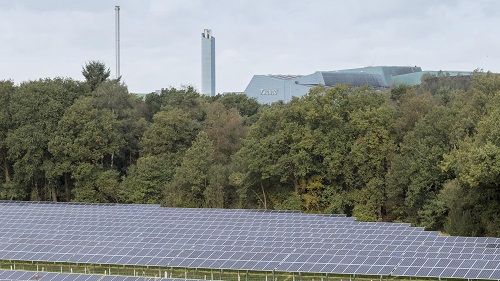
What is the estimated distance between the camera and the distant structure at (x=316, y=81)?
435 feet

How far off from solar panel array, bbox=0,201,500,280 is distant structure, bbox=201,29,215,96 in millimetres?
95325

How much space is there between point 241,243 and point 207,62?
123 metres

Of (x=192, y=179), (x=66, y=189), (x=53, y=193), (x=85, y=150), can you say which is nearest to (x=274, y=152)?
(x=192, y=179)

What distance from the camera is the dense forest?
65.2 meters

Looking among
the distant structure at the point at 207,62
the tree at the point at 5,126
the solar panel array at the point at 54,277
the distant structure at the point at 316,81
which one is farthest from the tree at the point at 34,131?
the distant structure at the point at 207,62

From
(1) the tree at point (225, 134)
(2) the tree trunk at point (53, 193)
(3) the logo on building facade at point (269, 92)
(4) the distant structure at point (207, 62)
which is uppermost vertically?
(4) the distant structure at point (207, 62)

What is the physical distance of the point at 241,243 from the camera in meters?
50.3

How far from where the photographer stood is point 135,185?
81.2 meters

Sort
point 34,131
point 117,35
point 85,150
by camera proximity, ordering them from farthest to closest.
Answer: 1. point 117,35
2. point 34,131
3. point 85,150

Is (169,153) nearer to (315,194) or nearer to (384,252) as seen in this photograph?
(315,194)

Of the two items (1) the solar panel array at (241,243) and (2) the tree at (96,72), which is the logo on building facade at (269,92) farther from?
(1) the solar panel array at (241,243)

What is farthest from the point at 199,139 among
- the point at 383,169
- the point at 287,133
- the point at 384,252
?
the point at 384,252

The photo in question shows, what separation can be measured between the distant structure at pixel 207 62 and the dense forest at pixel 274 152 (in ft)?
227

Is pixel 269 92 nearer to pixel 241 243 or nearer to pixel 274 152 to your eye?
pixel 274 152
